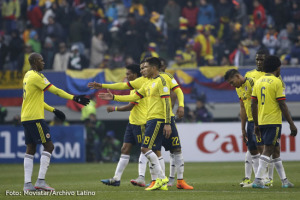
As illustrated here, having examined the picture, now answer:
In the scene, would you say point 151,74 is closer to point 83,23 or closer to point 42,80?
point 42,80

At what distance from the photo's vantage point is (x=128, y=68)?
42.3ft

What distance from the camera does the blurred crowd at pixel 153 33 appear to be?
940 inches

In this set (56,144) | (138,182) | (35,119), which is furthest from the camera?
(56,144)

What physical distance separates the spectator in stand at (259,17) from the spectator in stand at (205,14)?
1617 millimetres

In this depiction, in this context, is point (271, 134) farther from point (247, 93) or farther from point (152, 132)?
point (152, 132)

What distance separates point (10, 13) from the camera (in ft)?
89.5

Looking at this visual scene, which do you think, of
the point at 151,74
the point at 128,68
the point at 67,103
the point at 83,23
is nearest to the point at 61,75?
the point at 67,103

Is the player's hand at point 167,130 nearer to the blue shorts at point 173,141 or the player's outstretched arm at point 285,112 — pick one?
the blue shorts at point 173,141

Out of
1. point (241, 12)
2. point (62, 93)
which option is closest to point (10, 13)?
point (241, 12)

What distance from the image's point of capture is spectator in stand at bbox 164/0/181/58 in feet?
81.9

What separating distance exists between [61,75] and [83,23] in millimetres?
3086

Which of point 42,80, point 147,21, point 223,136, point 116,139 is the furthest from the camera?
point 147,21

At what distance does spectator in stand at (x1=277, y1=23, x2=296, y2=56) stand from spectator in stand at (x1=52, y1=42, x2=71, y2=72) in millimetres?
7989

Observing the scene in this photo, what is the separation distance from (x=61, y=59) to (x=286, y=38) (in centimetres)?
854
